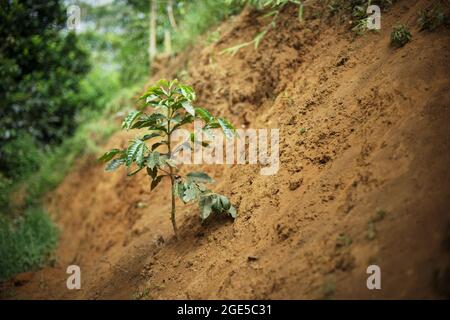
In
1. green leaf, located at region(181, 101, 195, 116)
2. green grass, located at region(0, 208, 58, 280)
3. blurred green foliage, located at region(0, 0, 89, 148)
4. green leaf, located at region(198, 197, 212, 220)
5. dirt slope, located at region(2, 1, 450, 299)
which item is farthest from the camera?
blurred green foliage, located at region(0, 0, 89, 148)

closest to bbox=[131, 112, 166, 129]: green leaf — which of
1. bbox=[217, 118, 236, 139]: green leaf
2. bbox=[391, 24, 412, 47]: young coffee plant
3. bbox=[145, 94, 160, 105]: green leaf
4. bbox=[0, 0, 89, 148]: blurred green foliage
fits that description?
bbox=[145, 94, 160, 105]: green leaf

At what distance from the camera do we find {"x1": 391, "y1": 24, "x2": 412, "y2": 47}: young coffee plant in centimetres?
351

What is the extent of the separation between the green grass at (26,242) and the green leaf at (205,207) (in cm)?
365

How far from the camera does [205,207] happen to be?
3.43 metres

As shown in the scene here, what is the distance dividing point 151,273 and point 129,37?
675 cm

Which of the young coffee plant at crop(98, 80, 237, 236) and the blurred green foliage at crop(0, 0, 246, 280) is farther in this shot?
the blurred green foliage at crop(0, 0, 246, 280)

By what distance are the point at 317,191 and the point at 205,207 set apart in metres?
0.99

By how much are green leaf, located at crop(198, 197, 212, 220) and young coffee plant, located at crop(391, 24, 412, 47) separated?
2285mm

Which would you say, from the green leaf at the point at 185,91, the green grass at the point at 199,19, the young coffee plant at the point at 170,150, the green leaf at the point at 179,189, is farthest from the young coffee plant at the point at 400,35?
the green grass at the point at 199,19

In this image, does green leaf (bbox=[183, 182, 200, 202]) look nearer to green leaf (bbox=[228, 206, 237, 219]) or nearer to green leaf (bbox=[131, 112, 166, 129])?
green leaf (bbox=[228, 206, 237, 219])

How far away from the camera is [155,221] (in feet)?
15.5

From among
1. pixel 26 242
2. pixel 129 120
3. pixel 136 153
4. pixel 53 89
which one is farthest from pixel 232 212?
pixel 53 89

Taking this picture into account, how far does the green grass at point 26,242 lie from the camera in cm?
564
